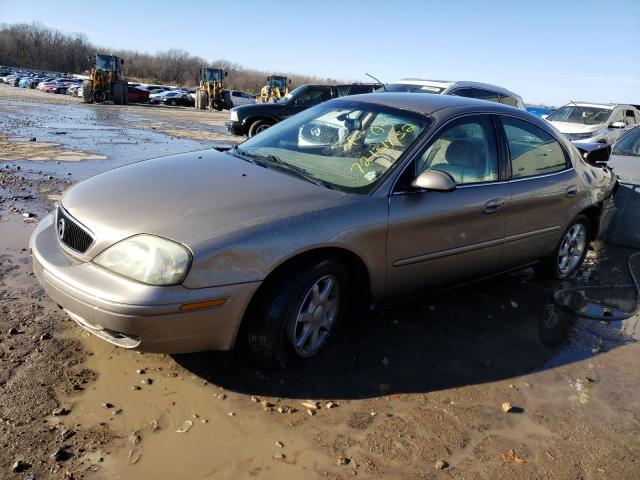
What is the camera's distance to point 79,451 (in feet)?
7.81

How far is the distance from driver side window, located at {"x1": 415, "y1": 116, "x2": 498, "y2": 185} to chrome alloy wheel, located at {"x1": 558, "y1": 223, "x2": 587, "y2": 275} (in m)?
1.49

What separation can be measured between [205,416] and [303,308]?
80 centimetres

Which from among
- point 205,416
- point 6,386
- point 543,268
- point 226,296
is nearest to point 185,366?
point 205,416

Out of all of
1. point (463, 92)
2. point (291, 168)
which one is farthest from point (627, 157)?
point (291, 168)

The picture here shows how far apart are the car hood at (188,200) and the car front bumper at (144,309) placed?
19 cm

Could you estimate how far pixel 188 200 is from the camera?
301 centimetres

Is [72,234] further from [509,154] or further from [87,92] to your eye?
[87,92]

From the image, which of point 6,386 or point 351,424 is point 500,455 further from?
point 6,386

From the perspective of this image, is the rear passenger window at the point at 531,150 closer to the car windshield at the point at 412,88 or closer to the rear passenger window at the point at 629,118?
the car windshield at the point at 412,88

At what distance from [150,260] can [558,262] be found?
3904 mm

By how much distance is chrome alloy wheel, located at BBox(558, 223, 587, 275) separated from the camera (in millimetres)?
5059

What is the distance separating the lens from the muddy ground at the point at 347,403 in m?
2.45

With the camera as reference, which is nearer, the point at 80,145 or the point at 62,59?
the point at 80,145

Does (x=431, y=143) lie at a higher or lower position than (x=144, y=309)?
higher
